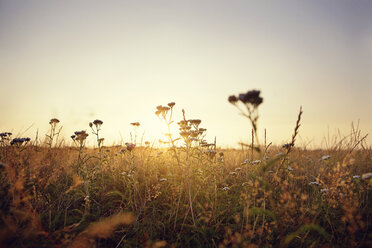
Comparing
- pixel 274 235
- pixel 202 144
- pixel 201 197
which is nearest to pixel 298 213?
pixel 274 235

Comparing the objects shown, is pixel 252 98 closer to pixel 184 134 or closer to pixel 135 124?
pixel 184 134

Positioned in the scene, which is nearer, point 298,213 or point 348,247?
point 348,247

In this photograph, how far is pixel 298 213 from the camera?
2.92m

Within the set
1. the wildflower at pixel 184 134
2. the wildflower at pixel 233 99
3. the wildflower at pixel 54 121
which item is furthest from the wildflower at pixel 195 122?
the wildflower at pixel 54 121

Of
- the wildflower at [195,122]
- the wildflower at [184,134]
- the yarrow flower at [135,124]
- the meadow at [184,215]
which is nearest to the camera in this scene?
the meadow at [184,215]

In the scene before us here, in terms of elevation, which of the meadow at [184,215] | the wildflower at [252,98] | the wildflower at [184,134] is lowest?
the meadow at [184,215]

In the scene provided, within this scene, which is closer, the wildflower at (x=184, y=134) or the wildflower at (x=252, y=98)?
the wildflower at (x=252, y=98)

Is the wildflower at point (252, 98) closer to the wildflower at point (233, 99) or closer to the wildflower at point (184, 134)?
the wildflower at point (233, 99)

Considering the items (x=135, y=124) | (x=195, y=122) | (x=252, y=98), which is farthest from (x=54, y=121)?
(x=252, y=98)

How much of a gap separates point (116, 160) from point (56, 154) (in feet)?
5.31

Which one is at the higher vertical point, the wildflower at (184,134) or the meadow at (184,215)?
the wildflower at (184,134)

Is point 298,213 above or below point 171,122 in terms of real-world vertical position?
below

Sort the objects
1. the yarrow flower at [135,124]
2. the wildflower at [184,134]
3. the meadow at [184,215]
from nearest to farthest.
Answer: the meadow at [184,215] < the wildflower at [184,134] < the yarrow flower at [135,124]

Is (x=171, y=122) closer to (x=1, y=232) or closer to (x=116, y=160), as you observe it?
(x=1, y=232)
